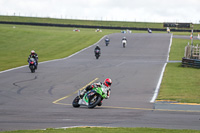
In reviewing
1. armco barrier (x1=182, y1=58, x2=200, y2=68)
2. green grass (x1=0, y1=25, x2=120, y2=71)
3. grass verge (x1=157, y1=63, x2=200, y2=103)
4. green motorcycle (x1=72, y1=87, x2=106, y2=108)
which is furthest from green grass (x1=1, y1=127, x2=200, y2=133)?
green grass (x1=0, y1=25, x2=120, y2=71)

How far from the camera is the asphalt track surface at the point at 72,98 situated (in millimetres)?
11875

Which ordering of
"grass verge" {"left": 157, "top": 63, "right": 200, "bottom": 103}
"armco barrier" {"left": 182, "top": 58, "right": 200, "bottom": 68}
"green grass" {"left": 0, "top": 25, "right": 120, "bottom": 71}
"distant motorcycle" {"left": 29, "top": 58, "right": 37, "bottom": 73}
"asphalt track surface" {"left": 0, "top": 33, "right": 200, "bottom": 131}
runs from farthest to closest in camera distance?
1. "green grass" {"left": 0, "top": 25, "right": 120, "bottom": 71}
2. "armco barrier" {"left": 182, "top": 58, "right": 200, "bottom": 68}
3. "distant motorcycle" {"left": 29, "top": 58, "right": 37, "bottom": 73}
4. "grass verge" {"left": 157, "top": 63, "right": 200, "bottom": 103}
5. "asphalt track surface" {"left": 0, "top": 33, "right": 200, "bottom": 131}

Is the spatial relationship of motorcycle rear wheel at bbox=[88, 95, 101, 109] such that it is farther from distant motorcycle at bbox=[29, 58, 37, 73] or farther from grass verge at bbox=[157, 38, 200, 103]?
distant motorcycle at bbox=[29, 58, 37, 73]

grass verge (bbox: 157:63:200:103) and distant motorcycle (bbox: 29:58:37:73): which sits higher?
distant motorcycle (bbox: 29:58:37:73)

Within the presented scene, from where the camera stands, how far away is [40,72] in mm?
29875

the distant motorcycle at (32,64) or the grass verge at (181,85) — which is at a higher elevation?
the distant motorcycle at (32,64)

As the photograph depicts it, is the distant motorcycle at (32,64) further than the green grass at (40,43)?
No

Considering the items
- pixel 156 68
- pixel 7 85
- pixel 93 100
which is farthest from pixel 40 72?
pixel 93 100

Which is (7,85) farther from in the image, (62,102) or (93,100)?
(93,100)

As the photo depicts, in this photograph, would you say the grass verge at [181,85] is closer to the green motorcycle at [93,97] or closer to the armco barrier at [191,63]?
the armco barrier at [191,63]

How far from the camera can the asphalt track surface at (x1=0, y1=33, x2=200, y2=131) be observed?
11875mm

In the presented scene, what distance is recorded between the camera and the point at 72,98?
1897 cm

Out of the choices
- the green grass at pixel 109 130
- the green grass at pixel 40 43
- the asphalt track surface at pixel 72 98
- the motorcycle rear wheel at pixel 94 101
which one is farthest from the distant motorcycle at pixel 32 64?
the green grass at pixel 40 43

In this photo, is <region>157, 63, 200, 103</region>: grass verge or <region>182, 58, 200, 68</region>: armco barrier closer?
<region>157, 63, 200, 103</region>: grass verge
